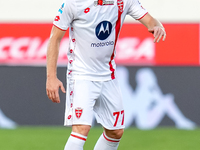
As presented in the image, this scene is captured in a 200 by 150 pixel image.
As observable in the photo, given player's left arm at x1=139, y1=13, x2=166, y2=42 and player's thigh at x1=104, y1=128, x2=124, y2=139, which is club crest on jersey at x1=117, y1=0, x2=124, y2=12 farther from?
player's thigh at x1=104, y1=128, x2=124, y2=139

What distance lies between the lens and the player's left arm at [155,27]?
13.3 feet

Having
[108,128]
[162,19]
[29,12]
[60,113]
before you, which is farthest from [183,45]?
[108,128]

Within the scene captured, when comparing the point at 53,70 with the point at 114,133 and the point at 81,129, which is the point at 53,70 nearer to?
the point at 81,129

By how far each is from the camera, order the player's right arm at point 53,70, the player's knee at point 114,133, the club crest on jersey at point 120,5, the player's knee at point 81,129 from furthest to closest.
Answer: the player's knee at point 114,133, the club crest on jersey at point 120,5, the player's knee at point 81,129, the player's right arm at point 53,70

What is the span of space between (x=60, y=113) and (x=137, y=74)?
48.9 inches

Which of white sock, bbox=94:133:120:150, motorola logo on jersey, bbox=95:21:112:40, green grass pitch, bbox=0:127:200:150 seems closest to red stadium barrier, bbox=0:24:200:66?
green grass pitch, bbox=0:127:200:150

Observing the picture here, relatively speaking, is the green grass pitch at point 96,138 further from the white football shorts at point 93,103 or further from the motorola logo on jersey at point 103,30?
the motorola logo on jersey at point 103,30

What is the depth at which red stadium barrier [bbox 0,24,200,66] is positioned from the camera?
9.92 metres

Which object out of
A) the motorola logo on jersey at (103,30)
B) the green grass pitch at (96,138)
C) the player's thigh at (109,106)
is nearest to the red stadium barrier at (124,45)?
the green grass pitch at (96,138)

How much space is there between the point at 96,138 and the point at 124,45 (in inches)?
151

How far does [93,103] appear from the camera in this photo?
4086 mm

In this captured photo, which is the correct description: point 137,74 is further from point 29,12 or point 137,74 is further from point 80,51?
point 29,12

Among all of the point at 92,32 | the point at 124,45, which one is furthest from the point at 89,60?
the point at 124,45

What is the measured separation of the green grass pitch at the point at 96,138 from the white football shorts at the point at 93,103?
1812mm
